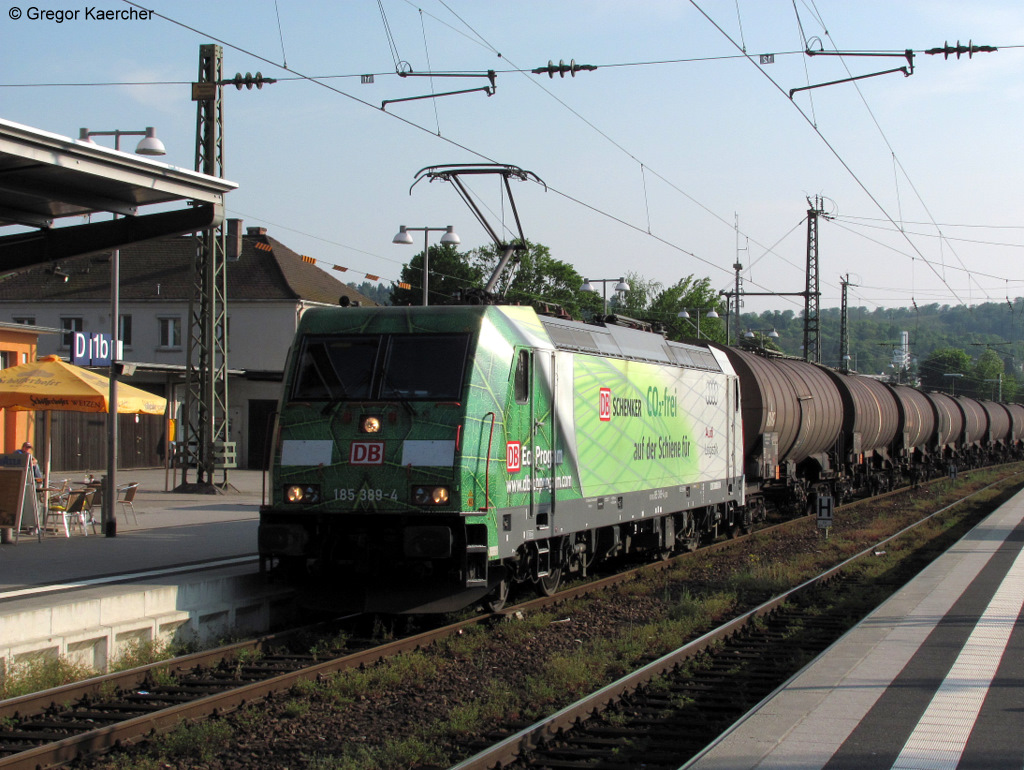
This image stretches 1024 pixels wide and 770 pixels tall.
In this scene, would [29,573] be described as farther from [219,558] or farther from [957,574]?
[957,574]

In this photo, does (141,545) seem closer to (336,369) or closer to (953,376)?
(336,369)

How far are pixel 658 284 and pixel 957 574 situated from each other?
7303 centimetres

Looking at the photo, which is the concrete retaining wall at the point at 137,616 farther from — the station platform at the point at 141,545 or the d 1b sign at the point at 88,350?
the d 1b sign at the point at 88,350

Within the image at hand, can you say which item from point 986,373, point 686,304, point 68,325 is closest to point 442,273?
point 686,304

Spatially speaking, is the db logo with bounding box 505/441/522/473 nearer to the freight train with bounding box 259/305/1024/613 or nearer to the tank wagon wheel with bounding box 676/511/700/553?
the freight train with bounding box 259/305/1024/613

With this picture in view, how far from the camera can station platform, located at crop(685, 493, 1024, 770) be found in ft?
20.2

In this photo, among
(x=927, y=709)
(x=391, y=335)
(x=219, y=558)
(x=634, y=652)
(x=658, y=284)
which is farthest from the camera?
(x=658, y=284)

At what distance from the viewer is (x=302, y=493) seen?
1061 cm

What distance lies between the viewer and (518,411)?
431 inches

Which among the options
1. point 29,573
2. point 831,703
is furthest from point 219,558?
point 831,703

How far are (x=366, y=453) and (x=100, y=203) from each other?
11.6 feet

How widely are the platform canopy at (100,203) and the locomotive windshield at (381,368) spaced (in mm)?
1748

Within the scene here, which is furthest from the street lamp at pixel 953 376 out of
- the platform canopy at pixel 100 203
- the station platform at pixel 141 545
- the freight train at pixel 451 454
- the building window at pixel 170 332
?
the platform canopy at pixel 100 203

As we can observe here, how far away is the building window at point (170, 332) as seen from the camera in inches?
1748
